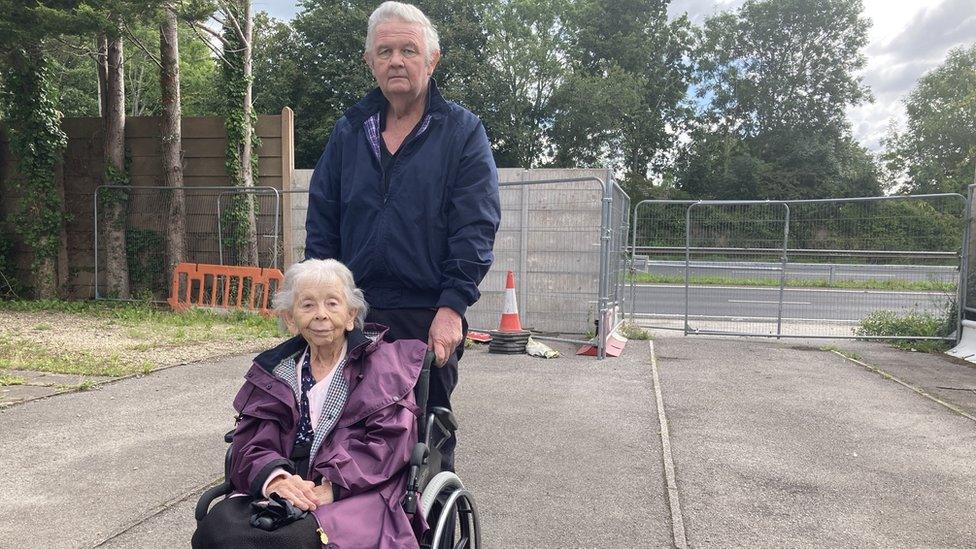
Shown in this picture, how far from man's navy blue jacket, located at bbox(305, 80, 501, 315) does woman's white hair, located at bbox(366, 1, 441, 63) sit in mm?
167

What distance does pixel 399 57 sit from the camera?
2287 millimetres

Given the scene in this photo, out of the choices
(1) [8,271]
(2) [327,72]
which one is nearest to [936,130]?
(2) [327,72]

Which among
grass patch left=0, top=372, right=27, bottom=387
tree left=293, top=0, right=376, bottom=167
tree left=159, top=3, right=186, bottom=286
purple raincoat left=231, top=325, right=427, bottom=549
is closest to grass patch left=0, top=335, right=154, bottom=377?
grass patch left=0, top=372, right=27, bottom=387

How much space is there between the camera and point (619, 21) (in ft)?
108

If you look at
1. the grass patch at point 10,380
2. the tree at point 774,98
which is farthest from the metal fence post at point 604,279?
the tree at point 774,98

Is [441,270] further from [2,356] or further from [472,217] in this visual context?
[2,356]

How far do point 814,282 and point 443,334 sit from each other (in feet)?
29.5

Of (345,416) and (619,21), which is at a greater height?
(619,21)

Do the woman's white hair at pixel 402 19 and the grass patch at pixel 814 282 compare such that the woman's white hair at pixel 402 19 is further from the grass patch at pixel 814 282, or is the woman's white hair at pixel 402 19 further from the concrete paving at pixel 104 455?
the grass patch at pixel 814 282

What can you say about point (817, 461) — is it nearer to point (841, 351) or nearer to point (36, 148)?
point (841, 351)

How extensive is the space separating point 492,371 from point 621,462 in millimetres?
2709

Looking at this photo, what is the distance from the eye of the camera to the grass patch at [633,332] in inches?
350

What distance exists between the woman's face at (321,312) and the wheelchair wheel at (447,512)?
58 centimetres

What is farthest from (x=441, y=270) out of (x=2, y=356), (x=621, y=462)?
(x=2, y=356)
